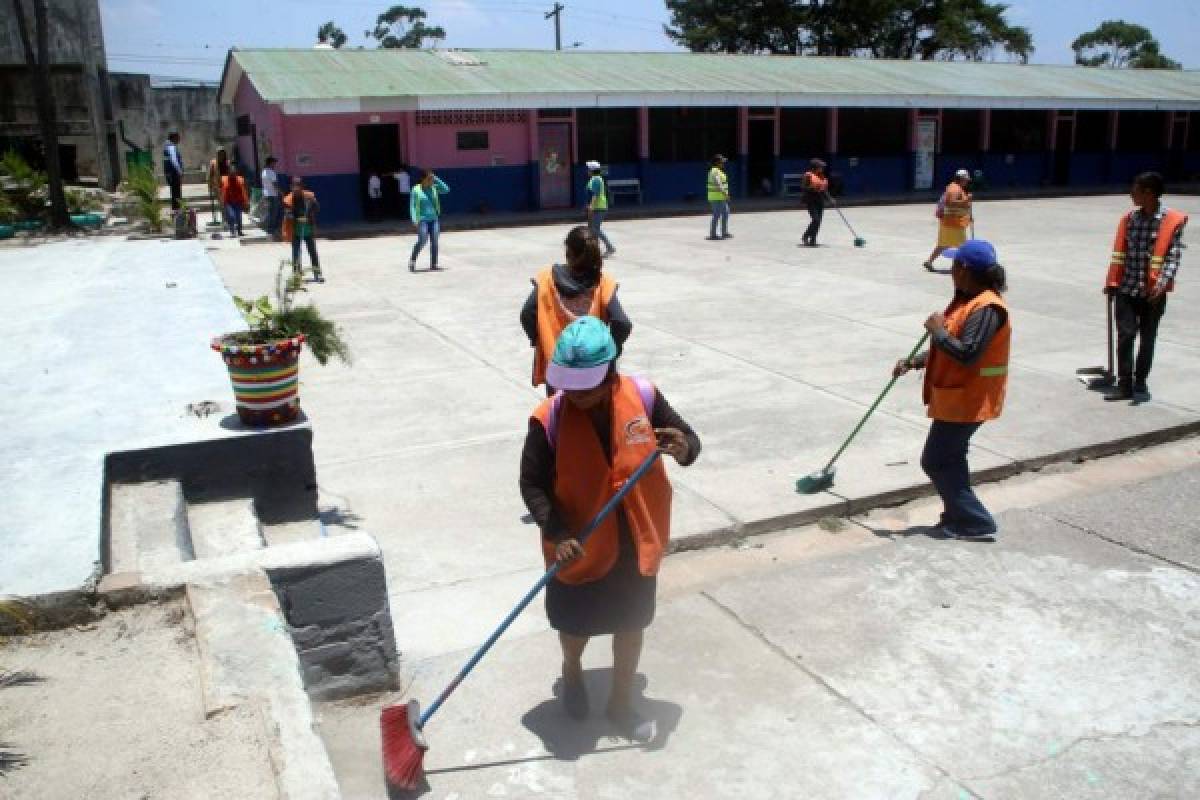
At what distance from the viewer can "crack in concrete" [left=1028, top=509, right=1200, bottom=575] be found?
4992mm

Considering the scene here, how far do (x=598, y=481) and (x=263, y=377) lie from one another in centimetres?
236

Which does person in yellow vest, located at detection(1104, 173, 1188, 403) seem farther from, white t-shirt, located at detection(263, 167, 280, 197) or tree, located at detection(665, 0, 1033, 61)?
tree, located at detection(665, 0, 1033, 61)

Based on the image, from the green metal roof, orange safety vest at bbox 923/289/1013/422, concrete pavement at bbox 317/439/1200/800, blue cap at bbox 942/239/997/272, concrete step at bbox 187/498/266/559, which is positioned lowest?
concrete pavement at bbox 317/439/1200/800

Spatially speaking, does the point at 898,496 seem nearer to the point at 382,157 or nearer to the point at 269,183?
the point at 269,183

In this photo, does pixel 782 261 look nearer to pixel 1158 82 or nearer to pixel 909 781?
pixel 909 781

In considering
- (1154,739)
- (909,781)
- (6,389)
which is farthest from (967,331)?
(6,389)

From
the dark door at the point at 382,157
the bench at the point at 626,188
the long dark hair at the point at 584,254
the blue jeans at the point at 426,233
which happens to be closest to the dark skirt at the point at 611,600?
the long dark hair at the point at 584,254

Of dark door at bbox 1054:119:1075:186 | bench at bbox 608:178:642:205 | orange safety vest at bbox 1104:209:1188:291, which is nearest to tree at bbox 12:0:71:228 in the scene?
bench at bbox 608:178:642:205

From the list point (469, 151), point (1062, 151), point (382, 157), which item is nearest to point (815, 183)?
point (469, 151)

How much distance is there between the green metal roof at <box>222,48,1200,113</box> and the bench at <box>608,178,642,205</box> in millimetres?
2461

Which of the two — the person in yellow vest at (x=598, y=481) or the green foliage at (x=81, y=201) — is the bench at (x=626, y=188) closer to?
the green foliage at (x=81, y=201)

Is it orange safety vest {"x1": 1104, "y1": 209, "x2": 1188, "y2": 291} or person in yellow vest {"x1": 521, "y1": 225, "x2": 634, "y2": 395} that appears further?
orange safety vest {"x1": 1104, "y1": 209, "x2": 1188, "y2": 291}

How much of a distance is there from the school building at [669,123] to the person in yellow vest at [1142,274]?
17.1 meters

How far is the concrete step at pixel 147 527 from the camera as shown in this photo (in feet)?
13.3
